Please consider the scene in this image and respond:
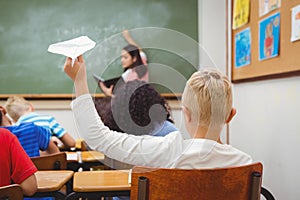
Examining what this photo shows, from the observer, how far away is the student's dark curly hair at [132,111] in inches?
40.6

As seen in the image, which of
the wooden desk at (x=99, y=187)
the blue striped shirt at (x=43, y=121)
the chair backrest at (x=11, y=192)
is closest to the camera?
the chair backrest at (x=11, y=192)

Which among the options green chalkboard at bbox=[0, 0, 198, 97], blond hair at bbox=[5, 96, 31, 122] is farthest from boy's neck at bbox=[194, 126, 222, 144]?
green chalkboard at bbox=[0, 0, 198, 97]

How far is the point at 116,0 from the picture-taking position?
164 inches

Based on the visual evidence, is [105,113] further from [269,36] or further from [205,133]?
[269,36]

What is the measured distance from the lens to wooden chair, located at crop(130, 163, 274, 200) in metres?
1.14

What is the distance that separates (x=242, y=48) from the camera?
286 centimetres

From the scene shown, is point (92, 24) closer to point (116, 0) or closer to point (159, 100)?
point (116, 0)

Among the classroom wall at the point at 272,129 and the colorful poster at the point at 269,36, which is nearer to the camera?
the classroom wall at the point at 272,129

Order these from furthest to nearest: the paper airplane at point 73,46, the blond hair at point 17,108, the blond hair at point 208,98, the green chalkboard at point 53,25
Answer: the green chalkboard at point 53,25
the blond hair at point 17,108
the blond hair at point 208,98
the paper airplane at point 73,46

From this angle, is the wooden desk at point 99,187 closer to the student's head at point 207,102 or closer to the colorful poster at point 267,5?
the student's head at point 207,102

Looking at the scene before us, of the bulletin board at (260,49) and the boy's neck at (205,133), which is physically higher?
the bulletin board at (260,49)

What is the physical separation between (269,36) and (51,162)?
1.31m

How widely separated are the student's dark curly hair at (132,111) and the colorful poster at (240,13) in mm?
1725

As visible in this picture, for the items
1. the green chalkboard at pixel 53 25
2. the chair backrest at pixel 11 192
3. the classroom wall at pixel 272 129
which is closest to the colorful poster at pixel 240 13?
the classroom wall at pixel 272 129
